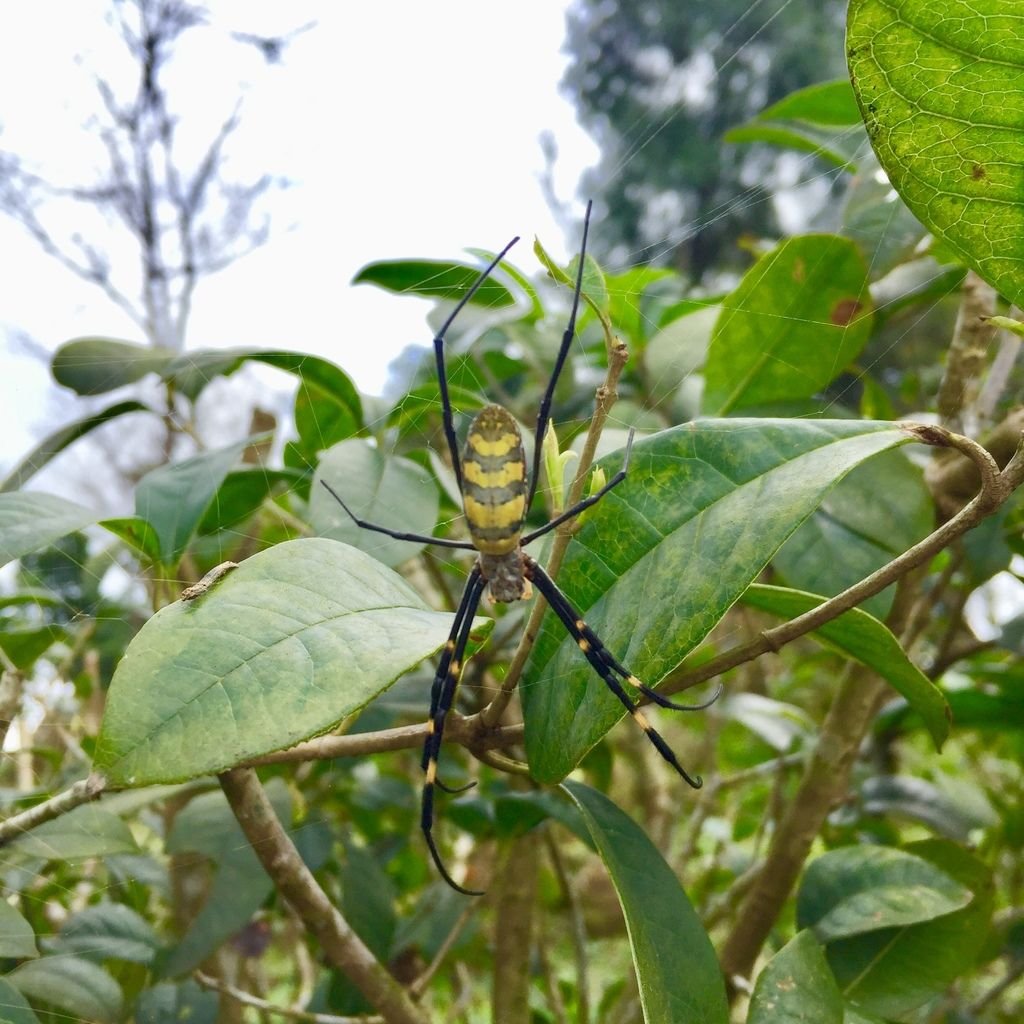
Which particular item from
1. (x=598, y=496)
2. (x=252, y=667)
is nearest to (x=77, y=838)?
(x=252, y=667)

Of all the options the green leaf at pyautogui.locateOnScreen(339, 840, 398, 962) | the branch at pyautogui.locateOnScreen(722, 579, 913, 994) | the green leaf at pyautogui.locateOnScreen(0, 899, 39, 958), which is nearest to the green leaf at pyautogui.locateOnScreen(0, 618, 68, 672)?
the green leaf at pyautogui.locateOnScreen(0, 899, 39, 958)

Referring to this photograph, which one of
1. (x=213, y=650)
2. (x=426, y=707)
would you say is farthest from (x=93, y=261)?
(x=213, y=650)

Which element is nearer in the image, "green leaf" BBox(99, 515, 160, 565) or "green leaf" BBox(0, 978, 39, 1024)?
"green leaf" BBox(0, 978, 39, 1024)

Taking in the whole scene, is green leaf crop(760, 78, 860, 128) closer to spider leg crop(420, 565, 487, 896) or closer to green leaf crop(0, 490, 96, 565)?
spider leg crop(420, 565, 487, 896)

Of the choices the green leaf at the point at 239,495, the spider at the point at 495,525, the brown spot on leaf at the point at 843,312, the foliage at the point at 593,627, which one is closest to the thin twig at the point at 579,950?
the foliage at the point at 593,627

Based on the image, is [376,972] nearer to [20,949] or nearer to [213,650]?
[20,949]

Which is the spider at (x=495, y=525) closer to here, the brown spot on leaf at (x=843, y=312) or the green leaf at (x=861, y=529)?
the green leaf at (x=861, y=529)

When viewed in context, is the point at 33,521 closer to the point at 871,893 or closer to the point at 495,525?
the point at 495,525
